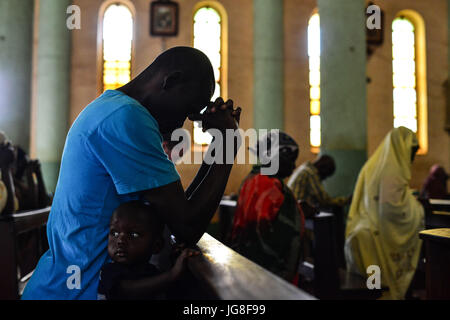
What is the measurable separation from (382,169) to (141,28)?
27.5 ft

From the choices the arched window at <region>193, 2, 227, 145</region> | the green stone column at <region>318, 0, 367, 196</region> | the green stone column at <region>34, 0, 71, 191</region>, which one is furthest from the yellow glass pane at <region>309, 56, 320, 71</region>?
the green stone column at <region>34, 0, 71, 191</region>

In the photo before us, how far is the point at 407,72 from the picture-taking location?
39.7ft

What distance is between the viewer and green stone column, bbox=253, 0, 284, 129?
32.6 feet

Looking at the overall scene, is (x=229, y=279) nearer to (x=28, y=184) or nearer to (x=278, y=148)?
(x=278, y=148)

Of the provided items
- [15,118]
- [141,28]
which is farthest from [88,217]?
[141,28]

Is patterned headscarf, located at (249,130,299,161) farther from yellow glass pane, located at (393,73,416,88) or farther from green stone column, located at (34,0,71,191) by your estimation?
yellow glass pane, located at (393,73,416,88)

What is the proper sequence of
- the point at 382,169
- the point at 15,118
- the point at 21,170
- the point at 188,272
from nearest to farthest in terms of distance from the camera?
the point at 188,272
the point at 382,169
the point at 21,170
the point at 15,118

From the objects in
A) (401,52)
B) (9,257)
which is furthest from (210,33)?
(9,257)

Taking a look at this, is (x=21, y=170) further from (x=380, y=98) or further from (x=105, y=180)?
(x=380, y=98)

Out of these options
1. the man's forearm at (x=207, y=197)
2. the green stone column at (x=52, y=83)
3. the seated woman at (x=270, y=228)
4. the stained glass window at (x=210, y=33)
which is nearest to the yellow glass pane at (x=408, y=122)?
the stained glass window at (x=210, y=33)

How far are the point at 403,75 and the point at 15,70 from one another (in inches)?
396

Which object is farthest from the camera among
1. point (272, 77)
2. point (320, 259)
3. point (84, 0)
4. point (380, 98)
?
point (380, 98)
